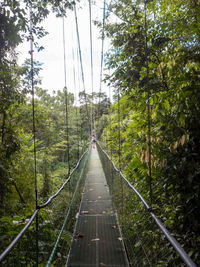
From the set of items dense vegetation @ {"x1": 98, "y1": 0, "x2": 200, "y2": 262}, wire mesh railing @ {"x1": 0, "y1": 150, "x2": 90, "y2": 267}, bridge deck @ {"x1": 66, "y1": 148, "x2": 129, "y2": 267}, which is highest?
dense vegetation @ {"x1": 98, "y1": 0, "x2": 200, "y2": 262}

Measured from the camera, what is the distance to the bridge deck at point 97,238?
1.65 metres

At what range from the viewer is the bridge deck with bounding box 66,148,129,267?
A: 5.43ft

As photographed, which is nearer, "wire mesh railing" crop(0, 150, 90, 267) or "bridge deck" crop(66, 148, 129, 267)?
"wire mesh railing" crop(0, 150, 90, 267)

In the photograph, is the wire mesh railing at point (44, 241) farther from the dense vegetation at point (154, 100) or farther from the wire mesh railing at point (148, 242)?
the wire mesh railing at point (148, 242)

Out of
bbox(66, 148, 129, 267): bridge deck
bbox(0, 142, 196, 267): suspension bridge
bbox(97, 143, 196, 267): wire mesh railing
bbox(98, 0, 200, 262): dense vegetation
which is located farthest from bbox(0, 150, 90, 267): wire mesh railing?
bbox(98, 0, 200, 262): dense vegetation

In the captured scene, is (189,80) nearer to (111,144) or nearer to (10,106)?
(10,106)

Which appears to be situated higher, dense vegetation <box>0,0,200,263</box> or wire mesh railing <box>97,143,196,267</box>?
dense vegetation <box>0,0,200,263</box>

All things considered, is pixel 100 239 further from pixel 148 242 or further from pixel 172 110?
pixel 172 110

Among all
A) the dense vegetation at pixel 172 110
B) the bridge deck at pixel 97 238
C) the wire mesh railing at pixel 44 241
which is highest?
the dense vegetation at pixel 172 110

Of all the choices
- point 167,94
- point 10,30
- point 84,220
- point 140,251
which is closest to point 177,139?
point 167,94

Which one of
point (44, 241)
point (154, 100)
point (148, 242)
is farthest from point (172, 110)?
point (44, 241)

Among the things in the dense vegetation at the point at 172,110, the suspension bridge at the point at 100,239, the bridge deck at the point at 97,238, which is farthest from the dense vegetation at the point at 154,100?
the bridge deck at the point at 97,238

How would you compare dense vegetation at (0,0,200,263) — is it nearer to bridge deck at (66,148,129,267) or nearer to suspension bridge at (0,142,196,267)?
suspension bridge at (0,142,196,267)

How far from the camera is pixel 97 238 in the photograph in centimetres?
204
